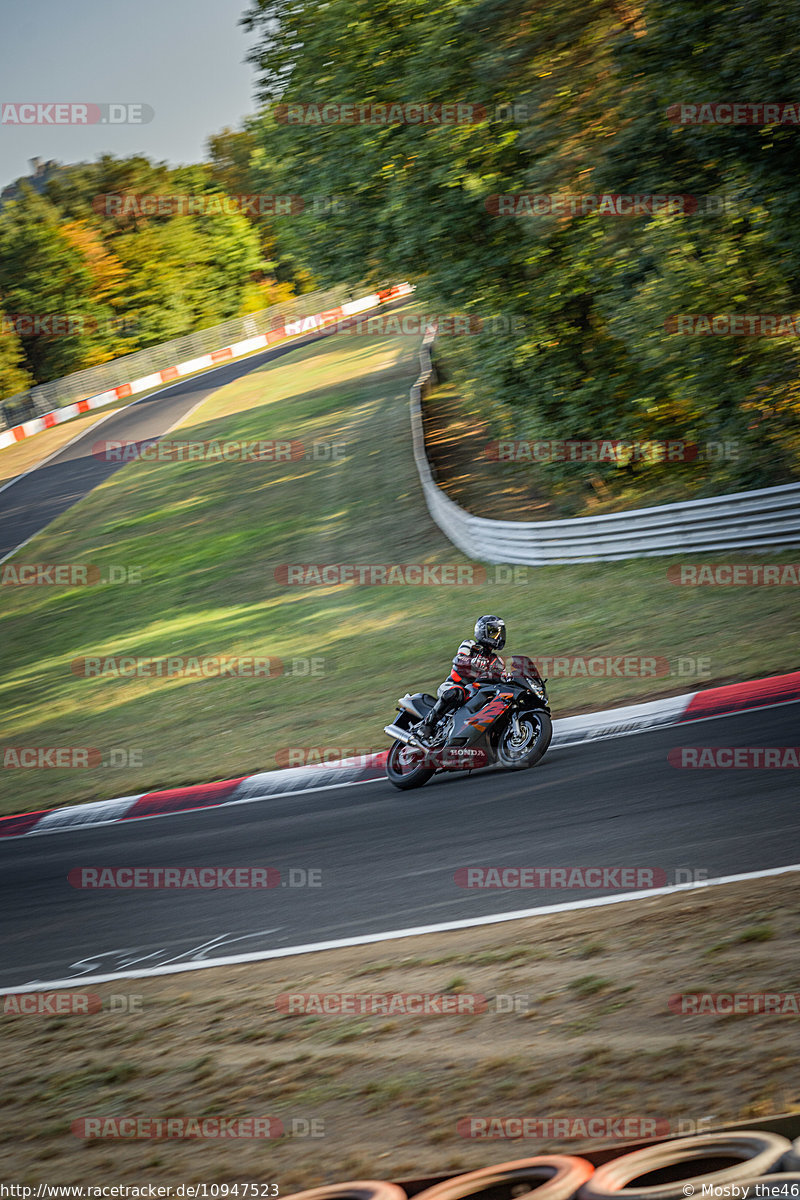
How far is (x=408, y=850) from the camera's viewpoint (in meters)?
8.30

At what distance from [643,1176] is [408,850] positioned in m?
4.53

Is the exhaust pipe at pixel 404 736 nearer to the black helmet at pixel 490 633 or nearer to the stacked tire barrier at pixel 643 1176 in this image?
the black helmet at pixel 490 633

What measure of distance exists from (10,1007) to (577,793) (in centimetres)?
456

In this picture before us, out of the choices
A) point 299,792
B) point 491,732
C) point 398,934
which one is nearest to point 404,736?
point 491,732

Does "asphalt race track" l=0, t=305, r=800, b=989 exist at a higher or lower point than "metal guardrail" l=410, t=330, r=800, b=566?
lower

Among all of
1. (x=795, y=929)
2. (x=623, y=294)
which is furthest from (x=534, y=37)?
(x=795, y=929)

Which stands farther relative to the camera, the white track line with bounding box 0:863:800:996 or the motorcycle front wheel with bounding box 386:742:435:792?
the motorcycle front wheel with bounding box 386:742:435:792

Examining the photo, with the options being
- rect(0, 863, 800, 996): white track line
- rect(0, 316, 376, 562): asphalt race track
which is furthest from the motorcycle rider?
rect(0, 316, 376, 562): asphalt race track

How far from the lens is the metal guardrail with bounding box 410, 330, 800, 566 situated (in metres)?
14.6

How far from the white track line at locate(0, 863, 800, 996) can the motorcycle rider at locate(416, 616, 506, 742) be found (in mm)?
3629

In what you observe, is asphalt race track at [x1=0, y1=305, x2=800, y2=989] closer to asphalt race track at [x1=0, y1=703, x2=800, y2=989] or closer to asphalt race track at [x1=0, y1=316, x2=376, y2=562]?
asphalt race track at [x1=0, y1=703, x2=800, y2=989]

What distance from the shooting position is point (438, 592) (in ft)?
60.5

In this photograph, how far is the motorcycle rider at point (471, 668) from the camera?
1020 centimetres

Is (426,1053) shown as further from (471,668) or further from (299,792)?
(299,792)
